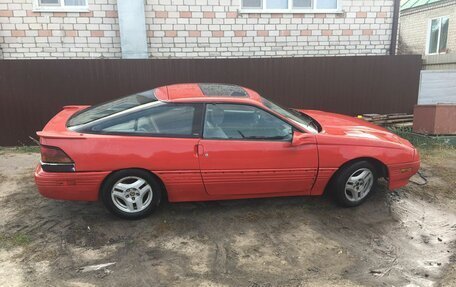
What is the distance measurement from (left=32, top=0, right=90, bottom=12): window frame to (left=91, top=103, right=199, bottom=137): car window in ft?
17.1

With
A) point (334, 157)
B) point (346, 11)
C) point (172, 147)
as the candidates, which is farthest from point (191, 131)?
point (346, 11)

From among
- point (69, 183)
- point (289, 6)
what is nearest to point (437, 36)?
point (289, 6)

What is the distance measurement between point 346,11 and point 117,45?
17.2ft

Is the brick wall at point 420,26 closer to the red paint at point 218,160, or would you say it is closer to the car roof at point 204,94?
the red paint at point 218,160

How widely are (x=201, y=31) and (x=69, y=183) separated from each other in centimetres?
558

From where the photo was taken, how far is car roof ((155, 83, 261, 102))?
162 inches

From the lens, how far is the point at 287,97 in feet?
27.4

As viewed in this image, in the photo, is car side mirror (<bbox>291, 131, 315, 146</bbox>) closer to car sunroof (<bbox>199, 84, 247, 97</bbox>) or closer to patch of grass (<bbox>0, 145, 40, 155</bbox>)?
car sunroof (<bbox>199, 84, 247, 97</bbox>)

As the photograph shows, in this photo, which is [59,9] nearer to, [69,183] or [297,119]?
[69,183]

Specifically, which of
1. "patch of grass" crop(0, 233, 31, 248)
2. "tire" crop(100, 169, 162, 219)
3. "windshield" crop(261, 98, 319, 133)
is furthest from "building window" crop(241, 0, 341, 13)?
"patch of grass" crop(0, 233, 31, 248)

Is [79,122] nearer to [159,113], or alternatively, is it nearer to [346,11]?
[159,113]

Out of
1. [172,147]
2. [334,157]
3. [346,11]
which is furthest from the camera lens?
[346,11]

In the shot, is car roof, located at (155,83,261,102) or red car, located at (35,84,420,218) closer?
red car, located at (35,84,420,218)

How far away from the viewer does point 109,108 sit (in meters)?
4.29
